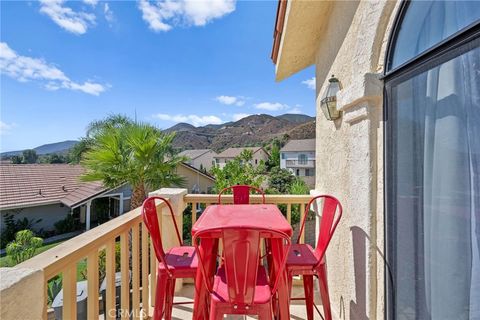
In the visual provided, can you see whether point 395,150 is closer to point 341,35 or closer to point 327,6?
point 341,35

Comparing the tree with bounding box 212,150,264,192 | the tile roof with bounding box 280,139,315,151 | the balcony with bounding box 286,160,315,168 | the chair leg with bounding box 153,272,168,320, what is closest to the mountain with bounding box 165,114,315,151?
the tile roof with bounding box 280,139,315,151

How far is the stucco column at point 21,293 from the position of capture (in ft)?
2.75

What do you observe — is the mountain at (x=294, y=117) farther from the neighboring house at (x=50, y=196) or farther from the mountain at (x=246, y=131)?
the neighboring house at (x=50, y=196)

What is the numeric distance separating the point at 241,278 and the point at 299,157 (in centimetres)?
3392

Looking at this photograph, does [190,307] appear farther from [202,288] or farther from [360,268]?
[360,268]

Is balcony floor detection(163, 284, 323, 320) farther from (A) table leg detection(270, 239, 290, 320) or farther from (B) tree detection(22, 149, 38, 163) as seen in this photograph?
(B) tree detection(22, 149, 38, 163)

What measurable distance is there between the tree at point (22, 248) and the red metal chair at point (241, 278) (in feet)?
28.4

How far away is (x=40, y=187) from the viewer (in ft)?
42.5

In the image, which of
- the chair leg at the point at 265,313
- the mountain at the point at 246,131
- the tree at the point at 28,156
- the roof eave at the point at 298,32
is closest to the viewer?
the chair leg at the point at 265,313

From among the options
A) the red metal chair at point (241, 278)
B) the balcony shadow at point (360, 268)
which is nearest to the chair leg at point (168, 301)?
the red metal chair at point (241, 278)

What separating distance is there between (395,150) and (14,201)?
1474 cm

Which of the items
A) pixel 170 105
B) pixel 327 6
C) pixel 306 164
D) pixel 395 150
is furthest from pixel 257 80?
pixel 395 150

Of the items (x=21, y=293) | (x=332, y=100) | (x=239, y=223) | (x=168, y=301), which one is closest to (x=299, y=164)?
(x=332, y=100)

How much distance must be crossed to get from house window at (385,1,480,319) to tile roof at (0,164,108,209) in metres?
11.6
